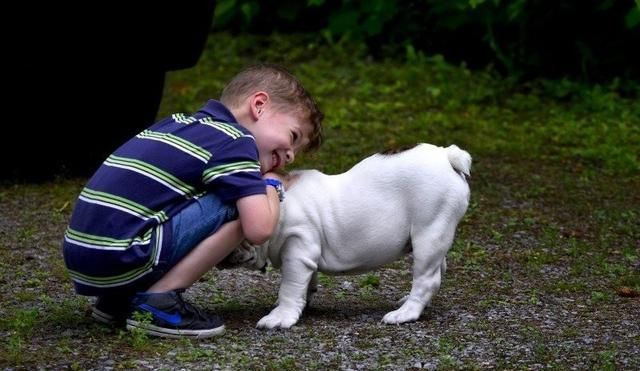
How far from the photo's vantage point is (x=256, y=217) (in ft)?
12.7

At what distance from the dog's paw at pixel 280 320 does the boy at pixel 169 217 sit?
0.53 ft

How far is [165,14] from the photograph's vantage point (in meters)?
6.29

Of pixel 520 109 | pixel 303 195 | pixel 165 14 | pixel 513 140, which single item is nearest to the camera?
pixel 303 195

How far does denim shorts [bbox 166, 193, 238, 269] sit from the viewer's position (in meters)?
3.92

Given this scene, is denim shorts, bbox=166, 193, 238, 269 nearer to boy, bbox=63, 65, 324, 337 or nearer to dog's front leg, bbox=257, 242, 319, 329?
boy, bbox=63, 65, 324, 337

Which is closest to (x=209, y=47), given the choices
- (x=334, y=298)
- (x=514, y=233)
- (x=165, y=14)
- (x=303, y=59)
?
(x=303, y=59)

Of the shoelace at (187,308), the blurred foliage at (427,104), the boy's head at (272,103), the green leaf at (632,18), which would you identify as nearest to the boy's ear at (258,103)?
the boy's head at (272,103)

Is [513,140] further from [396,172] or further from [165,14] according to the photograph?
[396,172]

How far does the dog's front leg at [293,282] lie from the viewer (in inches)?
162

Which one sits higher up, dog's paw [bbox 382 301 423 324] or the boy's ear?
the boy's ear

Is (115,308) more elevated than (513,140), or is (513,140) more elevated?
(115,308)

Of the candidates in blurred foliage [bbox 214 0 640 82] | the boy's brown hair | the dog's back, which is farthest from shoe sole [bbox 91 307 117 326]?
blurred foliage [bbox 214 0 640 82]

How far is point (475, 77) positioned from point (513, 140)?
1599 millimetres

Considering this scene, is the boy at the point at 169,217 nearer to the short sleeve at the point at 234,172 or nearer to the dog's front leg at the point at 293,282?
the short sleeve at the point at 234,172
